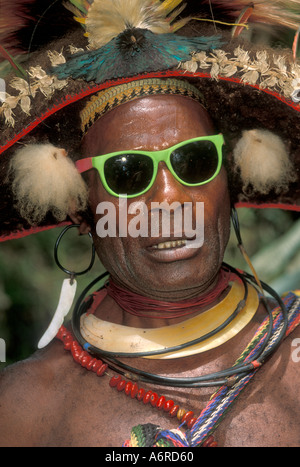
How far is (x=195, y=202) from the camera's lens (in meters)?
2.66

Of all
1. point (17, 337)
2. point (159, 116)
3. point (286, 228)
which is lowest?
point (17, 337)

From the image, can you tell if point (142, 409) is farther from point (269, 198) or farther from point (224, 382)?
point (269, 198)

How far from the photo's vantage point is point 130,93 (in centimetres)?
270

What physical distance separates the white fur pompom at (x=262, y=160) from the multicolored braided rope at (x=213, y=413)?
0.68 metres

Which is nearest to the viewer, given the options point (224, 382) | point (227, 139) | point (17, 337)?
point (224, 382)

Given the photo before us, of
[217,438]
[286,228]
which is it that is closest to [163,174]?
[217,438]

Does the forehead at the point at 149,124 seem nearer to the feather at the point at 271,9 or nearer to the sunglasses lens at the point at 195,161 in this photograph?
the sunglasses lens at the point at 195,161

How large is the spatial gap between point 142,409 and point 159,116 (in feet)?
4.18

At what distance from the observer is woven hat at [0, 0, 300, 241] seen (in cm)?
255

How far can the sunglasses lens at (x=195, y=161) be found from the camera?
2629mm

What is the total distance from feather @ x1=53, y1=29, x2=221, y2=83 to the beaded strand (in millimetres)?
1226

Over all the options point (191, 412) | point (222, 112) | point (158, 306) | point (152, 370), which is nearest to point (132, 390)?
point (152, 370)

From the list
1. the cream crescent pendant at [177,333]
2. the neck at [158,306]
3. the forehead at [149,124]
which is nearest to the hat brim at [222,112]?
the forehead at [149,124]
